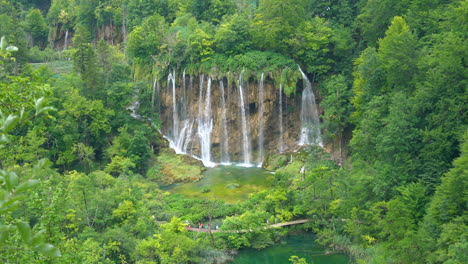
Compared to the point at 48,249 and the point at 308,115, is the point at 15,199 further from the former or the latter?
the point at 308,115

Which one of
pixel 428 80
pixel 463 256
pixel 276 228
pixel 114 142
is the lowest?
pixel 276 228

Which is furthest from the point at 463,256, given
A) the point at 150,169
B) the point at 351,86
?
the point at 150,169

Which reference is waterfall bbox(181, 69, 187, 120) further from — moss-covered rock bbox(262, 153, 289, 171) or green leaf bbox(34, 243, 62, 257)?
green leaf bbox(34, 243, 62, 257)

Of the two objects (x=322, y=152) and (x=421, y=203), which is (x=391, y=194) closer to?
(x=421, y=203)

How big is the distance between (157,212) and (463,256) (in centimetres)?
1288

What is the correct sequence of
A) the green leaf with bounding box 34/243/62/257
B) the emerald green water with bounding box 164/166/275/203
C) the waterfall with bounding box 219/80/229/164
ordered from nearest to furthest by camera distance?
the green leaf with bounding box 34/243/62/257, the emerald green water with bounding box 164/166/275/203, the waterfall with bounding box 219/80/229/164

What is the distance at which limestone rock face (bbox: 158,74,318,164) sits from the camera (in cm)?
3025

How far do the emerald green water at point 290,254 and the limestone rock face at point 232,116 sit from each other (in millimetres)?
11309

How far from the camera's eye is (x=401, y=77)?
2097cm

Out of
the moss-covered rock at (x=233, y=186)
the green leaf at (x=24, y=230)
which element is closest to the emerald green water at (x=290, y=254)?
the moss-covered rock at (x=233, y=186)

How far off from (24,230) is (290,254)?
55.2 ft

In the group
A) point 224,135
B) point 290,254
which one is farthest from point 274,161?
point 290,254

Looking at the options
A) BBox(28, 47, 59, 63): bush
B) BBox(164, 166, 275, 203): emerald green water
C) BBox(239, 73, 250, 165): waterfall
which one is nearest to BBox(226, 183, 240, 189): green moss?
BBox(164, 166, 275, 203): emerald green water

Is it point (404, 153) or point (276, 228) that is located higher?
point (404, 153)
